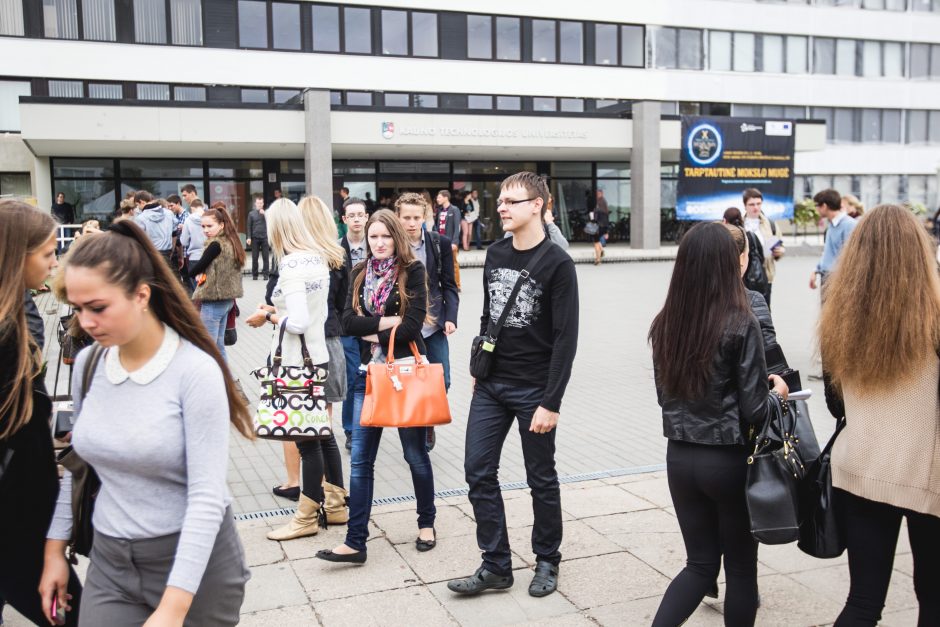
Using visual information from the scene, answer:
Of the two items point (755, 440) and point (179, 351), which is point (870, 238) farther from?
point (179, 351)

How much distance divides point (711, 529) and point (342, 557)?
1.99 metres

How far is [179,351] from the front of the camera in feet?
8.16

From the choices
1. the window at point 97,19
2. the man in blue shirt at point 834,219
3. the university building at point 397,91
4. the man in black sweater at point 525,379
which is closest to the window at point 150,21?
the university building at point 397,91

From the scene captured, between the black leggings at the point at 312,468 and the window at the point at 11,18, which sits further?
the window at the point at 11,18

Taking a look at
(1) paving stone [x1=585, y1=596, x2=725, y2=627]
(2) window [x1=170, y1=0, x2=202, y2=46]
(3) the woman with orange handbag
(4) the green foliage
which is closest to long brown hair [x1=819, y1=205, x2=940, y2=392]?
(1) paving stone [x1=585, y1=596, x2=725, y2=627]

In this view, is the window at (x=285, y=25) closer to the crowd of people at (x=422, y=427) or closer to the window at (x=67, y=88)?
the window at (x=67, y=88)

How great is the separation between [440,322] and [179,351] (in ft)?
14.6

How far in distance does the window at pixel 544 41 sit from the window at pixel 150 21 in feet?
43.0

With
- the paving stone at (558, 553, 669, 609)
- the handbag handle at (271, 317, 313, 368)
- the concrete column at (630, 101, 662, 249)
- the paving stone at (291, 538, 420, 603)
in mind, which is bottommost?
the paving stone at (558, 553, 669, 609)

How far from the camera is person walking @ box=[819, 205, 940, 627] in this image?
3105 mm

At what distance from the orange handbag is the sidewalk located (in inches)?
30.5

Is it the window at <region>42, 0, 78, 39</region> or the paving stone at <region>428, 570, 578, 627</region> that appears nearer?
the paving stone at <region>428, 570, 578, 627</region>

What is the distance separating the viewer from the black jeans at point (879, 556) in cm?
314

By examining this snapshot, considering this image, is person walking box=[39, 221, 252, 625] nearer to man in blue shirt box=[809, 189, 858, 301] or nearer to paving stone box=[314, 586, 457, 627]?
paving stone box=[314, 586, 457, 627]
